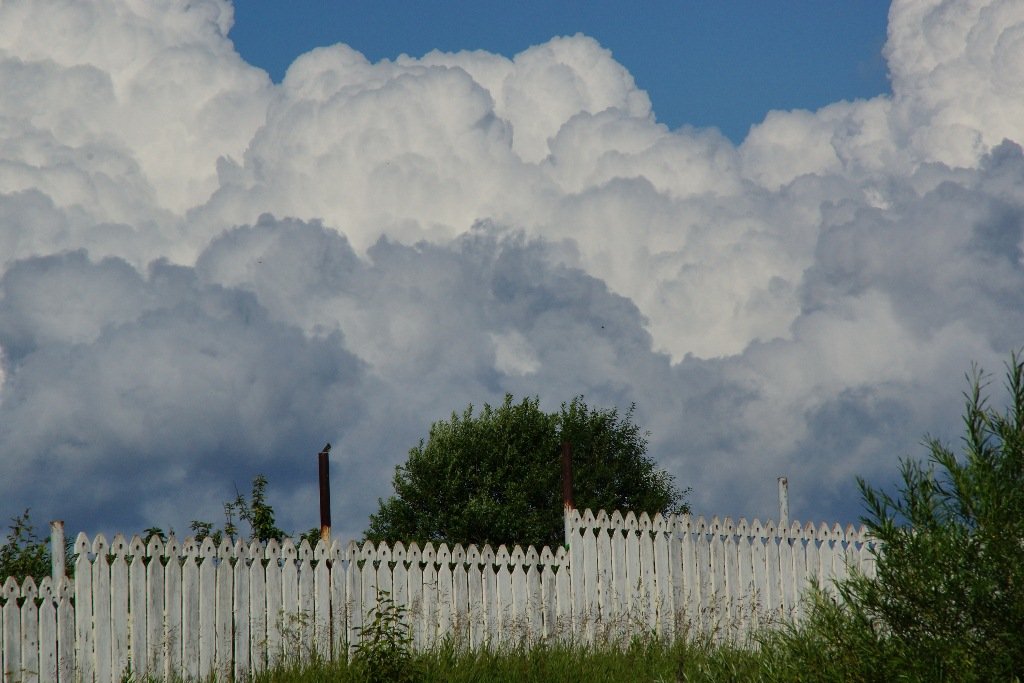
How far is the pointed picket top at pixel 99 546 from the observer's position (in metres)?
10.6

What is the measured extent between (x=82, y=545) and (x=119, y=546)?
0.35 metres

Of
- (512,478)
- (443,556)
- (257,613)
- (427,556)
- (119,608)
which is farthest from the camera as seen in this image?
(512,478)

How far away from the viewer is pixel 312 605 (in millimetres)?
11969

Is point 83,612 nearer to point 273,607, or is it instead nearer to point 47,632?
point 47,632

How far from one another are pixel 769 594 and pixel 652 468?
8.36m

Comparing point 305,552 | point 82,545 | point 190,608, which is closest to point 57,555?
point 82,545

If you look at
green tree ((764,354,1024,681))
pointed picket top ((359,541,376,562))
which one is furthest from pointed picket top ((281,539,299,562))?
green tree ((764,354,1024,681))

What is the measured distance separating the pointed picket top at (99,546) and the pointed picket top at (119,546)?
7 centimetres

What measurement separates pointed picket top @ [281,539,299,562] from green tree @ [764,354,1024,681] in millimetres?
6453

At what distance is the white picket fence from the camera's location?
10.5 m

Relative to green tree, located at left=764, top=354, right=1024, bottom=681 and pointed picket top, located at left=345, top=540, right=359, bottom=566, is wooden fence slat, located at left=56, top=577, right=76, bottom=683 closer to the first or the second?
pointed picket top, located at left=345, top=540, right=359, bottom=566

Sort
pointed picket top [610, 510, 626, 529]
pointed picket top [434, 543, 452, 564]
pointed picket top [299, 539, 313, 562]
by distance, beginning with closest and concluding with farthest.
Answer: pointed picket top [299, 539, 313, 562]
pointed picket top [434, 543, 452, 564]
pointed picket top [610, 510, 626, 529]

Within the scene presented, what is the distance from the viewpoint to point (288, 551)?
470 inches

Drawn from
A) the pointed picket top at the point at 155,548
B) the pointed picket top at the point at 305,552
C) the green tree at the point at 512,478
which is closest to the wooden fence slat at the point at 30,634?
the pointed picket top at the point at 155,548
